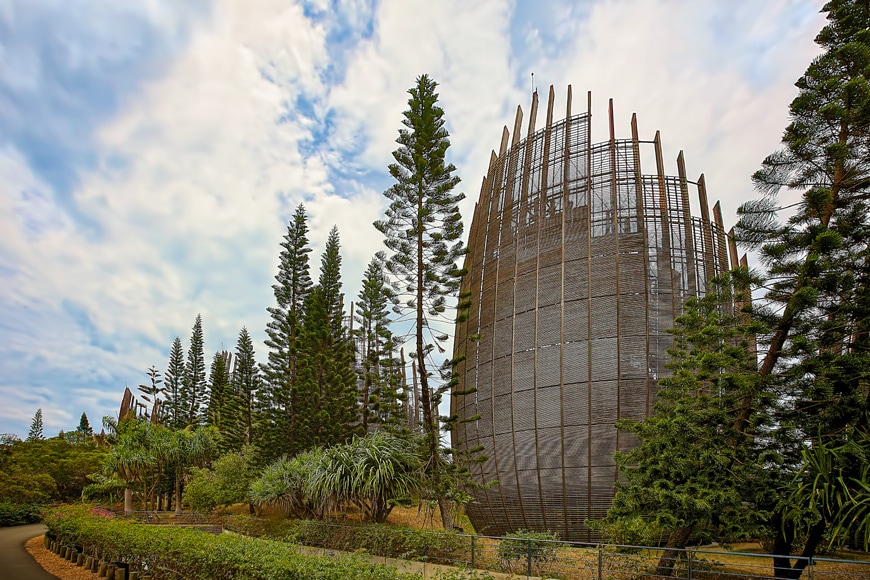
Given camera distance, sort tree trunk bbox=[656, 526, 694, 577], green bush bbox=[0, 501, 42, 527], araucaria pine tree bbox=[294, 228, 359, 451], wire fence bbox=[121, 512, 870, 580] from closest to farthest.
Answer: wire fence bbox=[121, 512, 870, 580], tree trunk bbox=[656, 526, 694, 577], araucaria pine tree bbox=[294, 228, 359, 451], green bush bbox=[0, 501, 42, 527]

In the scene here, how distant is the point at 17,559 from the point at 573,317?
14119 millimetres

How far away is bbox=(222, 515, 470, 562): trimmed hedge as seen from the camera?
8281 mm

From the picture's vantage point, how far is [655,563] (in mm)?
7551

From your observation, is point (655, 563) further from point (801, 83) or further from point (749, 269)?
point (801, 83)

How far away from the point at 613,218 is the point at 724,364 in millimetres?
4350

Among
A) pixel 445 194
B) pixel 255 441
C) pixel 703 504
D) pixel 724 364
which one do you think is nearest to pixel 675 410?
pixel 724 364

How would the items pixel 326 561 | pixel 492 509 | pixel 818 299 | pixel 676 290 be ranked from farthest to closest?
pixel 492 509 → pixel 676 290 → pixel 818 299 → pixel 326 561

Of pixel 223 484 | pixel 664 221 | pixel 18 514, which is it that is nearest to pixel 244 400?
pixel 223 484

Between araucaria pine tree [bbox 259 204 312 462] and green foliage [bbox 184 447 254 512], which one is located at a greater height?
araucaria pine tree [bbox 259 204 312 462]

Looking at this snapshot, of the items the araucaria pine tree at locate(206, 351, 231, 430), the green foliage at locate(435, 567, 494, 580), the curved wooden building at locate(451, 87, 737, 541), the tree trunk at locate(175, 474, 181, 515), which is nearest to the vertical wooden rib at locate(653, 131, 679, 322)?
the curved wooden building at locate(451, 87, 737, 541)

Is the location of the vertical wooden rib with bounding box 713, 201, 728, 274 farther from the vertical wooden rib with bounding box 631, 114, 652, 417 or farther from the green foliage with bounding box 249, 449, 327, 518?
the green foliage with bounding box 249, 449, 327, 518

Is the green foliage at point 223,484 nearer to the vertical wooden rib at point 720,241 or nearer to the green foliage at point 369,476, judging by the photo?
the green foliage at point 369,476

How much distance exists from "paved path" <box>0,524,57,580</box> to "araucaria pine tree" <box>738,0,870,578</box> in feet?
42.4

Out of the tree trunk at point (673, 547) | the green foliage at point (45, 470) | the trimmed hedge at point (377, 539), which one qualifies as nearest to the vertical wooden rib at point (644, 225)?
the tree trunk at point (673, 547)
